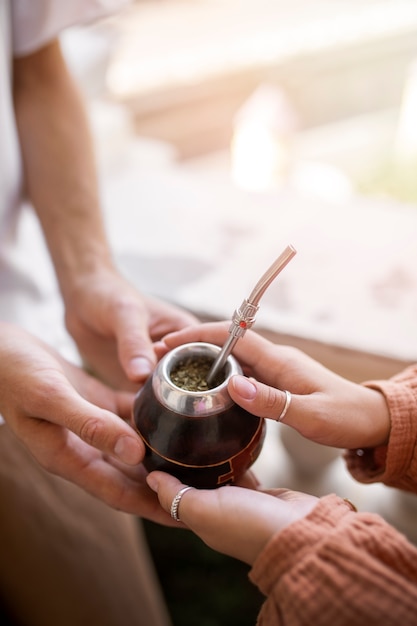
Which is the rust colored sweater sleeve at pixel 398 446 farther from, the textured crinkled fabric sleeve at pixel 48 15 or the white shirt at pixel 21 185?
the textured crinkled fabric sleeve at pixel 48 15

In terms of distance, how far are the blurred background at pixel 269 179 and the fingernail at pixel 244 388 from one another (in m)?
0.41

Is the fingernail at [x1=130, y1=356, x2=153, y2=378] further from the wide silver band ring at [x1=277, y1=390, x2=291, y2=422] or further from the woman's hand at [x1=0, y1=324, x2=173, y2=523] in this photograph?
the wide silver band ring at [x1=277, y1=390, x2=291, y2=422]

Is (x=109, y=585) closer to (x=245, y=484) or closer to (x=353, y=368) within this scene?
(x=245, y=484)

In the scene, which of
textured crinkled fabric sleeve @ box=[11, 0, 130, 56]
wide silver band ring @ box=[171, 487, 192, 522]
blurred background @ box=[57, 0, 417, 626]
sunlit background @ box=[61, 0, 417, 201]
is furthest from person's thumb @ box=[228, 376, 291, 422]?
sunlit background @ box=[61, 0, 417, 201]

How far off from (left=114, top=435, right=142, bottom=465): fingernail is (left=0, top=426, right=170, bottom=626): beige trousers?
0.31m

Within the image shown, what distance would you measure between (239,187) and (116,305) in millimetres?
711

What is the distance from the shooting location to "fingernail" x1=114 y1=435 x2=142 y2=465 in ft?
2.01

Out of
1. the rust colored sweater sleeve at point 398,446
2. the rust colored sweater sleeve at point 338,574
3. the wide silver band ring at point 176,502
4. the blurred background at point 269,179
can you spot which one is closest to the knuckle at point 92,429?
the wide silver band ring at point 176,502

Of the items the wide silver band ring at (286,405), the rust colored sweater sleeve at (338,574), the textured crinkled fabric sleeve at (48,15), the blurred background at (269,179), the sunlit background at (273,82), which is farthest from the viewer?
the sunlit background at (273,82)

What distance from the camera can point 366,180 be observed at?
2031 millimetres

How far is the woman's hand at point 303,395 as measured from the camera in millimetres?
597

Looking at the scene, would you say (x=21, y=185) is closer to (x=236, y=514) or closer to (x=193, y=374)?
(x=193, y=374)

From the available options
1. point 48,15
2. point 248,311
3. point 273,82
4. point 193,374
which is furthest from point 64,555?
point 273,82

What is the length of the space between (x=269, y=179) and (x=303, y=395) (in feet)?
4.87
